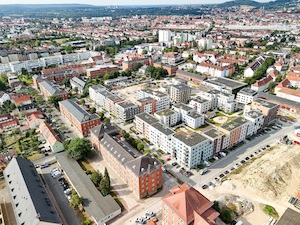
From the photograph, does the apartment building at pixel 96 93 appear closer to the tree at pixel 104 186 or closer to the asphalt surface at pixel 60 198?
the asphalt surface at pixel 60 198

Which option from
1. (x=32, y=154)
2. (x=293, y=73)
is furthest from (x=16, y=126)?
(x=293, y=73)

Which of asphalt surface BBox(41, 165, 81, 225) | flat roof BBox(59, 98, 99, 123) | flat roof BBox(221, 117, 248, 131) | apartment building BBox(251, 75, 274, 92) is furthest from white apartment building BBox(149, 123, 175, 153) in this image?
apartment building BBox(251, 75, 274, 92)

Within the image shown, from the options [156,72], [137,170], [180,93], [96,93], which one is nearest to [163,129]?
[137,170]

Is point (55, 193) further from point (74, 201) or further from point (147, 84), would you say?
point (147, 84)

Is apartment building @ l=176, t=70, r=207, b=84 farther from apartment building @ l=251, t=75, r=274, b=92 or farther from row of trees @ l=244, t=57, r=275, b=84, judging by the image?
apartment building @ l=251, t=75, r=274, b=92

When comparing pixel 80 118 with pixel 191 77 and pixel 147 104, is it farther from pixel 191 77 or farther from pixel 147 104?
pixel 191 77

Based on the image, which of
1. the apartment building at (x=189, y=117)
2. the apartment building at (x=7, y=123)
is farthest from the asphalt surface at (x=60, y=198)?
the apartment building at (x=189, y=117)
